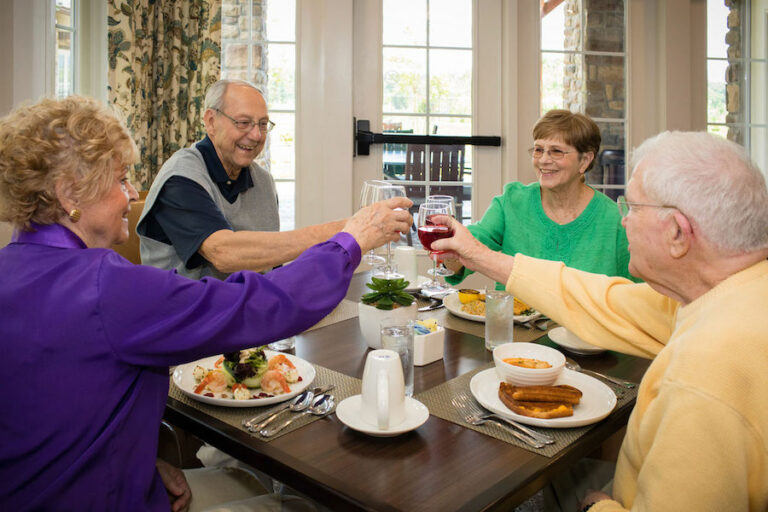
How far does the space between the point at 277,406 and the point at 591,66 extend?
3632 mm

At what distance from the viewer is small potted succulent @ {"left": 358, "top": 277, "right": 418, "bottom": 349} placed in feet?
5.16

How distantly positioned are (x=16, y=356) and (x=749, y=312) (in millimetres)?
1137

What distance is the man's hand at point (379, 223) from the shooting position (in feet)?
4.52

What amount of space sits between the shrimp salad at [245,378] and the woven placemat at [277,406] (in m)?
0.03

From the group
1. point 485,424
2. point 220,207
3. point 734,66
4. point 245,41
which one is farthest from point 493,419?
point 734,66

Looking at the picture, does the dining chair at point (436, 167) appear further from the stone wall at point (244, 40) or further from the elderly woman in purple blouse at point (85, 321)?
the elderly woman in purple blouse at point (85, 321)

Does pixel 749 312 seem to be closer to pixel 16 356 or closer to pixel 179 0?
pixel 16 356

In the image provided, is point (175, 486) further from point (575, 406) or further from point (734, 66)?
point (734, 66)

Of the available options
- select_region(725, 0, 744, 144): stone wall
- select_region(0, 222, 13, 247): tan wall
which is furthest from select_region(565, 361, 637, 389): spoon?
select_region(725, 0, 744, 144): stone wall

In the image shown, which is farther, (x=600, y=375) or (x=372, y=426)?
(x=600, y=375)

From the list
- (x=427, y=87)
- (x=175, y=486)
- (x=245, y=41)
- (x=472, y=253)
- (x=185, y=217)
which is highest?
(x=245, y=41)

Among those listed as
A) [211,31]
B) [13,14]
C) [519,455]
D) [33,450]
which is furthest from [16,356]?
[211,31]

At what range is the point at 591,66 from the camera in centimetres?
412

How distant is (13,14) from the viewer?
2783mm
